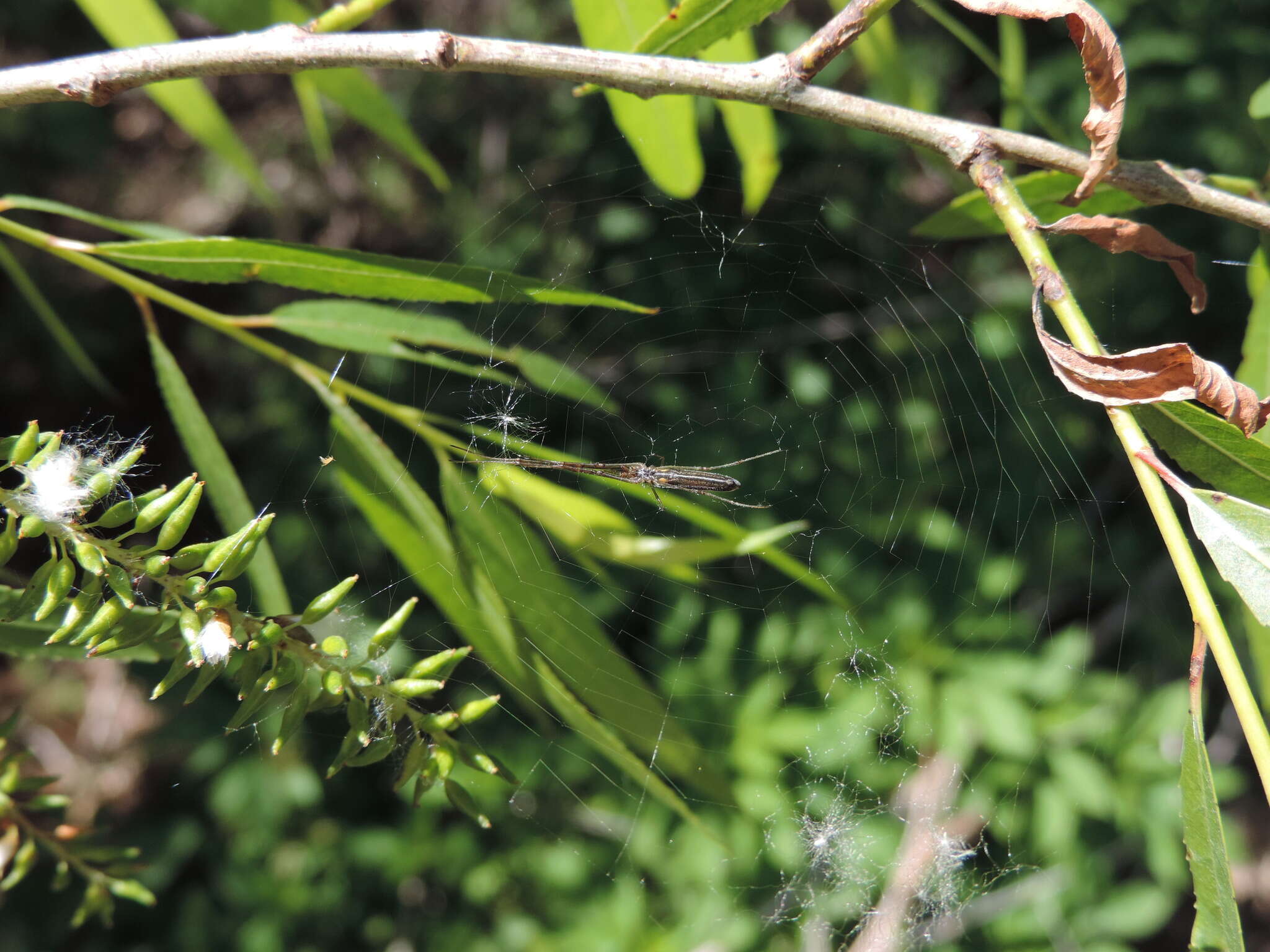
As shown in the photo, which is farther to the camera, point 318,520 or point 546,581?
point 318,520

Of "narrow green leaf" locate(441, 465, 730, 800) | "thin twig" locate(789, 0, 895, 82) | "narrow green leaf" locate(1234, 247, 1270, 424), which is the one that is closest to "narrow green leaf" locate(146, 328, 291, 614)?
"narrow green leaf" locate(441, 465, 730, 800)

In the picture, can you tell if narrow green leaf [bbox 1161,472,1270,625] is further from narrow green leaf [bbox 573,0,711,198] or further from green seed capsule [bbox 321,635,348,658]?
narrow green leaf [bbox 573,0,711,198]

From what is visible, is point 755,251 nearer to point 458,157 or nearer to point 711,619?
point 711,619

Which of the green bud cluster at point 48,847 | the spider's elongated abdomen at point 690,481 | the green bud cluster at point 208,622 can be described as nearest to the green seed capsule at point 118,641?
the green bud cluster at point 208,622

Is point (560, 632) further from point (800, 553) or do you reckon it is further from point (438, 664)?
point (800, 553)

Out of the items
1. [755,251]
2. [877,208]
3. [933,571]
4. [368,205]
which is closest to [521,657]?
[933,571]

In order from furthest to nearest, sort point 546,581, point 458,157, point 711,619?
point 458,157 < point 711,619 < point 546,581

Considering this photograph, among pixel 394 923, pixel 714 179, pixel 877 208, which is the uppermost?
pixel 714 179
